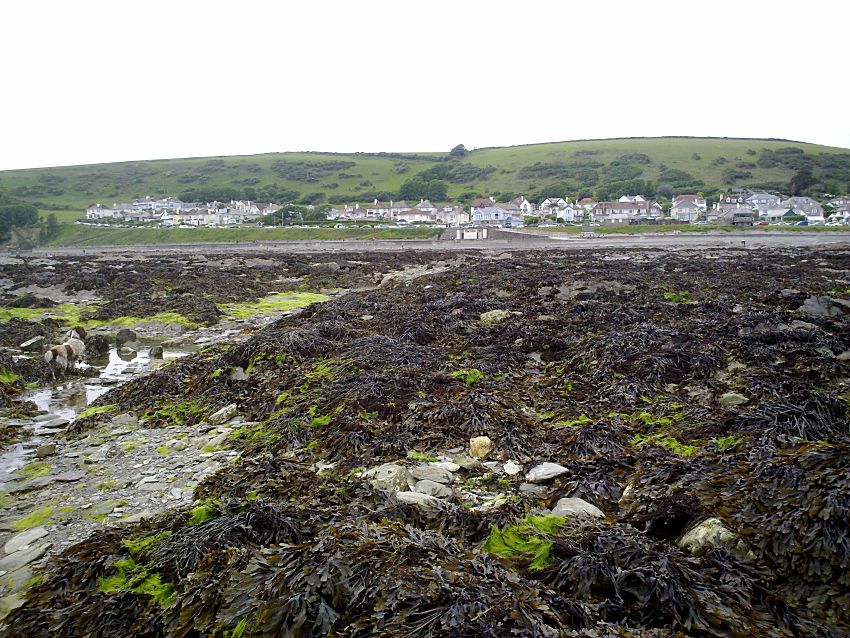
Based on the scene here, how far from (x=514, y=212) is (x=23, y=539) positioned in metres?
92.5

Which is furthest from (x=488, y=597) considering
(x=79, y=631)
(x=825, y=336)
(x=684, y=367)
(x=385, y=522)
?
(x=825, y=336)

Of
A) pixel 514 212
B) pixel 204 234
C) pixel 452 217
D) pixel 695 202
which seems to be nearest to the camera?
pixel 204 234

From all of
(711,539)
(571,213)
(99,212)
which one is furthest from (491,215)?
(711,539)

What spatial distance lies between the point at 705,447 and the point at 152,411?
7.27m

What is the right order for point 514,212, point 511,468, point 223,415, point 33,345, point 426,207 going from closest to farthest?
point 511,468 → point 223,415 → point 33,345 → point 514,212 → point 426,207

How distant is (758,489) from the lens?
344 cm

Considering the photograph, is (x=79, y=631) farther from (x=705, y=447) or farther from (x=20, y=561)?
(x=705, y=447)

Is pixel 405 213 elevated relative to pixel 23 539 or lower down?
elevated

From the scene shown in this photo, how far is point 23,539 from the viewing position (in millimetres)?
4480

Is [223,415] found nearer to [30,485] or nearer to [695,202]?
[30,485]

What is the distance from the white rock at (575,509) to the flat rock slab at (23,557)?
4253mm

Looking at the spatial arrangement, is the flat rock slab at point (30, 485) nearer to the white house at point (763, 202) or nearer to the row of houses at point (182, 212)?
the row of houses at point (182, 212)

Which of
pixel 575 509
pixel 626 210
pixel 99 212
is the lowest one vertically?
pixel 626 210

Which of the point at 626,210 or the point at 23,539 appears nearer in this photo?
the point at 23,539
